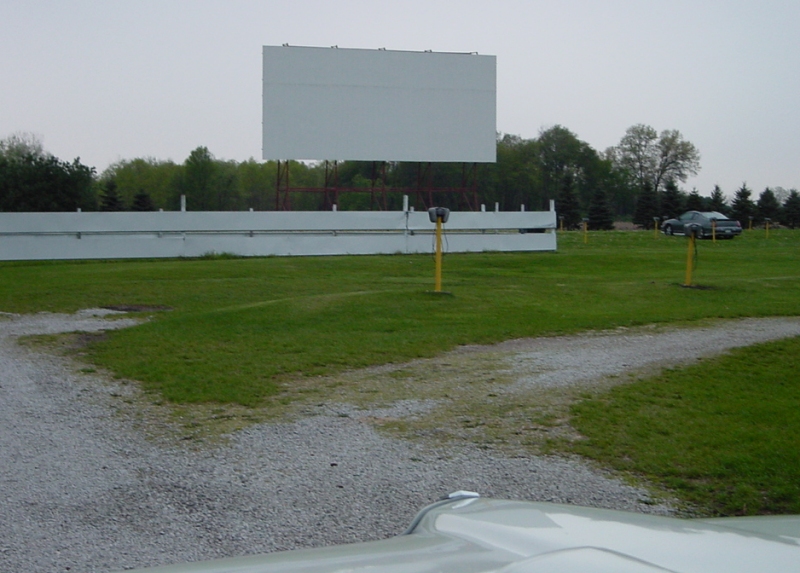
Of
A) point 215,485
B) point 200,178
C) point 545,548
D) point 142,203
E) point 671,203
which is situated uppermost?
point 200,178

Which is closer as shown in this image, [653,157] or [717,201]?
[717,201]

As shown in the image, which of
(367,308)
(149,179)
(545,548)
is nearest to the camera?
(545,548)

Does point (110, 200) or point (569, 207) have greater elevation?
point (569, 207)

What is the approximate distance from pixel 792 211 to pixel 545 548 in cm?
5960

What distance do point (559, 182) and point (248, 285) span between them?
65.0 meters

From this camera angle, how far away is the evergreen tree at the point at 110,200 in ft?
182

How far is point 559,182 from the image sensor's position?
78.9m

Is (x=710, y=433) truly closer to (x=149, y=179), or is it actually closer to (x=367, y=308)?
(x=367, y=308)

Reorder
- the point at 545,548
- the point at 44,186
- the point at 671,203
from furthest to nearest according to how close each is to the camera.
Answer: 1. the point at 671,203
2. the point at 44,186
3. the point at 545,548

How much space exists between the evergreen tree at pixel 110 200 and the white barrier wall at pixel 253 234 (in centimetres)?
3311

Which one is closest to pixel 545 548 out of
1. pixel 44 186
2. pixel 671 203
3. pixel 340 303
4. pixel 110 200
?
pixel 340 303

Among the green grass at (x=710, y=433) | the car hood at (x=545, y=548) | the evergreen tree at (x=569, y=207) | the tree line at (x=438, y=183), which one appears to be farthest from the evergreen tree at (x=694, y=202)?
the car hood at (x=545, y=548)

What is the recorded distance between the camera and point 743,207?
56.5 m

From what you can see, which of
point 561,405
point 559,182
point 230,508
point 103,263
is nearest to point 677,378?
point 561,405
